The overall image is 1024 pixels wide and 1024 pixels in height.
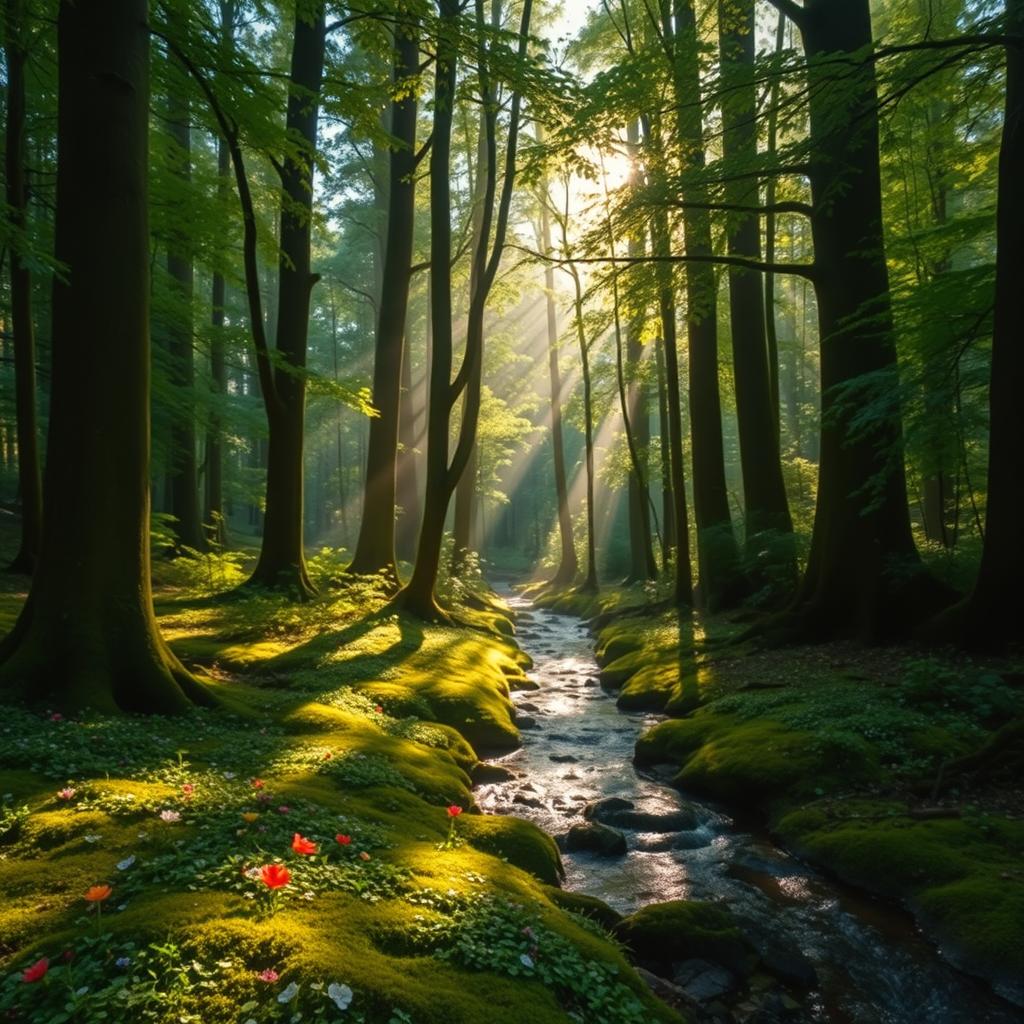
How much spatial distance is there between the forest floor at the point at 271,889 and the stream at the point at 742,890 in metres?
0.66

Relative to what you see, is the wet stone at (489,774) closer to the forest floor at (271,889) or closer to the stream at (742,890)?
the stream at (742,890)

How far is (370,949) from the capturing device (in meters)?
2.70

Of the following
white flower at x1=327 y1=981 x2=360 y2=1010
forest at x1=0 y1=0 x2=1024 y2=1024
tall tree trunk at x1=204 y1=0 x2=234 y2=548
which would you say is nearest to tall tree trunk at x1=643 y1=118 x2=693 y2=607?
forest at x1=0 y1=0 x2=1024 y2=1024

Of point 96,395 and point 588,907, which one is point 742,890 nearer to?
point 588,907

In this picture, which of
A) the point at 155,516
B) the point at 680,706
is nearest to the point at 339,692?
the point at 680,706

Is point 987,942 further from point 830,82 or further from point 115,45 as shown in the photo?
point 115,45

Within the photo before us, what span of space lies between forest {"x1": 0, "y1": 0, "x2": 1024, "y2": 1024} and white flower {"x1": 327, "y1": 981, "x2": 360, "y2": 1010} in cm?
7

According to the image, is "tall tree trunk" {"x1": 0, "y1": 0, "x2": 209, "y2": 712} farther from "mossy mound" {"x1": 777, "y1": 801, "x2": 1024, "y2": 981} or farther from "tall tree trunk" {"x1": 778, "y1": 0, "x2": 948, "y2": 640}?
"tall tree trunk" {"x1": 778, "y1": 0, "x2": 948, "y2": 640}

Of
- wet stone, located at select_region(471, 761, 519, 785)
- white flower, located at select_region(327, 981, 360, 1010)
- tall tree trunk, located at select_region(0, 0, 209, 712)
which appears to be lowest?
wet stone, located at select_region(471, 761, 519, 785)

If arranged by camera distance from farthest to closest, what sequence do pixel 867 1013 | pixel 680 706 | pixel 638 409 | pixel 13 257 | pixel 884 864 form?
pixel 638 409
pixel 13 257
pixel 680 706
pixel 884 864
pixel 867 1013

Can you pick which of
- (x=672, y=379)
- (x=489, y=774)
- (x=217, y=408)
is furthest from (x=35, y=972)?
(x=217, y=408)

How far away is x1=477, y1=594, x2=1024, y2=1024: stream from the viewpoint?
3.65 metres

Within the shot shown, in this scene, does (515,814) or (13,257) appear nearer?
(515,814)

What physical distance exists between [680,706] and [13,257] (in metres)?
11.9
